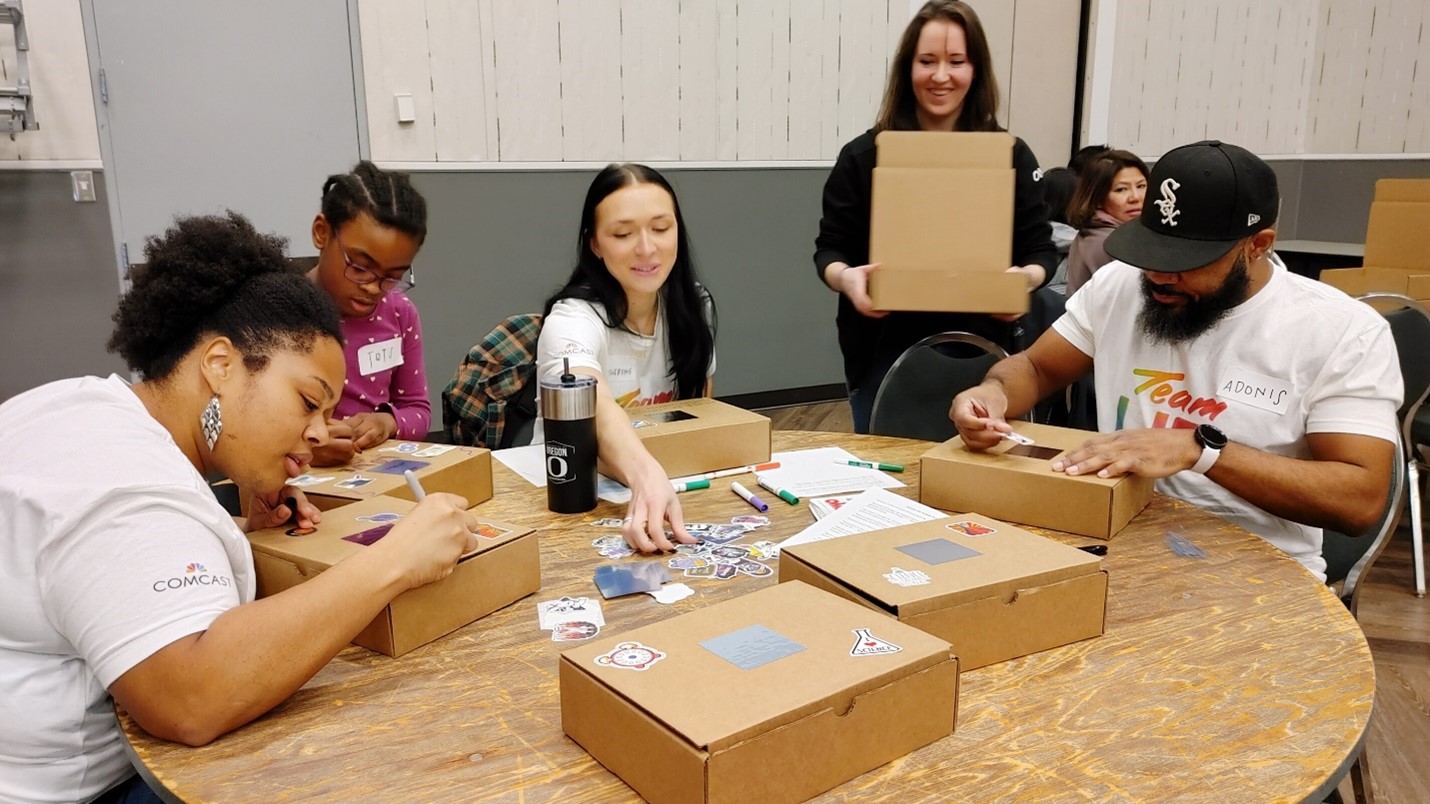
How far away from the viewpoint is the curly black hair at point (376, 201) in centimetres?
199

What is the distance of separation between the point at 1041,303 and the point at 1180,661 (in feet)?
7.27

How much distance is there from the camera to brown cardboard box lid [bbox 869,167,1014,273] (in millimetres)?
2072

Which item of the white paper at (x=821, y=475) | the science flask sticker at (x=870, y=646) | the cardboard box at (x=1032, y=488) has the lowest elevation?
the white paper at (x=821, y=475)

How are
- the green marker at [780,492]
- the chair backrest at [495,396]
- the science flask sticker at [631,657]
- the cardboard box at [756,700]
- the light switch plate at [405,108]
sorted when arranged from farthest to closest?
the light switch plate at [405,108] → the chair backrest at [495,396] → the green marker at [780,492] → the science flask sticker at [631,657] → the cardboard box at [756,700]

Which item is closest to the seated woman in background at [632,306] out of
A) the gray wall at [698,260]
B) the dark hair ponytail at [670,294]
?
the dark hair ponytail at [670,294]

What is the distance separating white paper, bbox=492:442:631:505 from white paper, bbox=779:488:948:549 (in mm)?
363

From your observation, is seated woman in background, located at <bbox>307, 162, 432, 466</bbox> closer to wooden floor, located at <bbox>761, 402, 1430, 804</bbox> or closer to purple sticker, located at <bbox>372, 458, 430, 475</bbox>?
purple sticker, located at <bbox>372, 458, 430, 475</bbox>

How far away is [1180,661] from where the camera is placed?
1.02 meters

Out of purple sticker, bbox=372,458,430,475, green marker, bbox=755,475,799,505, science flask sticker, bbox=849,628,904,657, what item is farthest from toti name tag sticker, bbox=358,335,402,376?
science flask sticker, bbox=849,628,904,657

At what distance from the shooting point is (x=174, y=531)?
0.89 metres

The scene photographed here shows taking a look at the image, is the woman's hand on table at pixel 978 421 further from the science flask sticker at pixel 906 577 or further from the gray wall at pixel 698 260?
the gray wall at pixel 698 260

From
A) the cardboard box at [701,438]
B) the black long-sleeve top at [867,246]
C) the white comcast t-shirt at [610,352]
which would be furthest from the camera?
the black long-sleeve top at [867,246]

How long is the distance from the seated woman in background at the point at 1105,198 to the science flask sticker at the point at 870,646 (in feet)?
10.7

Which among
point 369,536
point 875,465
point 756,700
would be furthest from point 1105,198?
point 756,700
